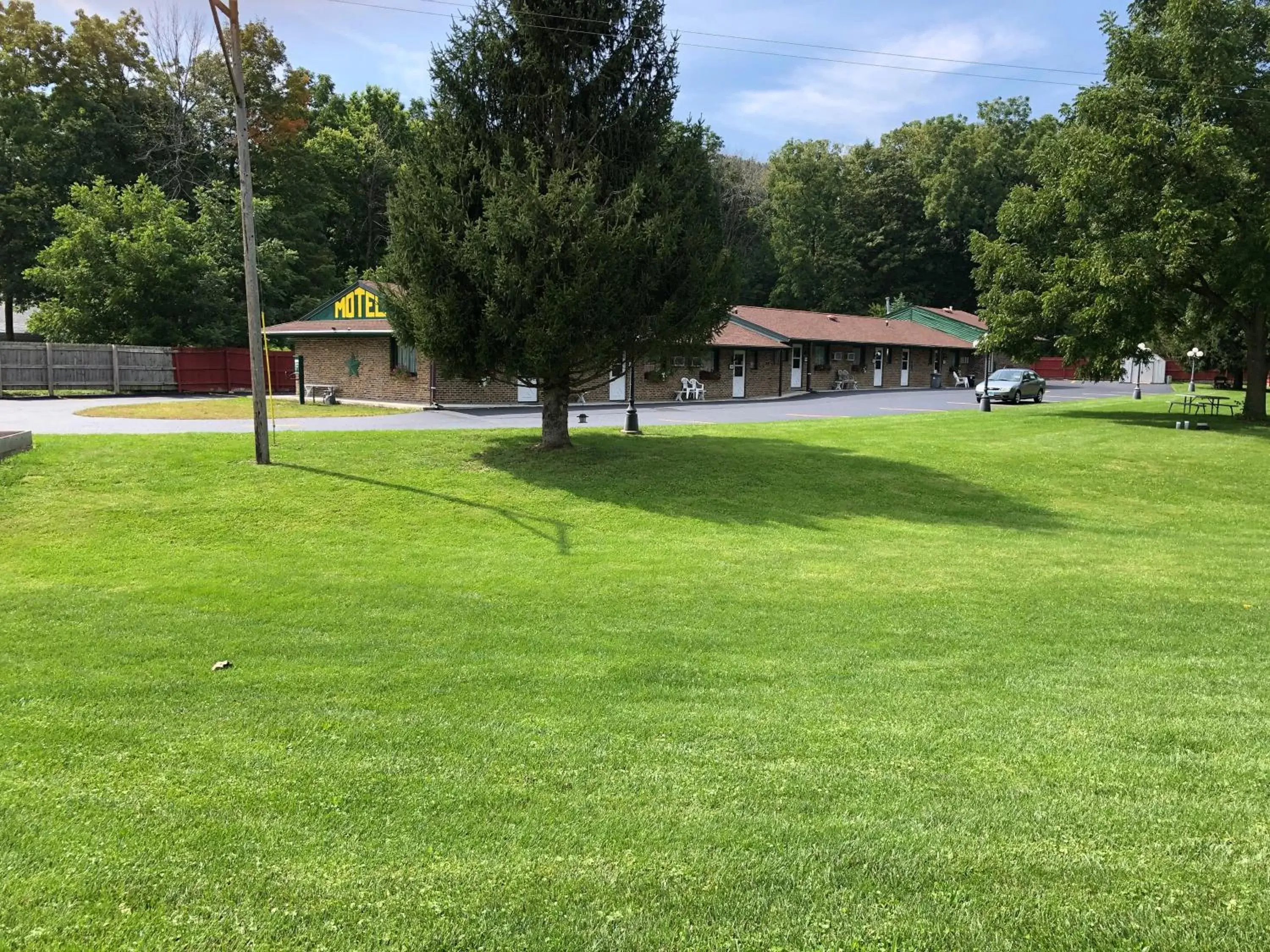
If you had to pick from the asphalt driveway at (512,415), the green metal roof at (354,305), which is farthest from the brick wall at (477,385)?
the asphalt driveway at (512,415)

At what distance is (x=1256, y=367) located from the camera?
2470 centimetres

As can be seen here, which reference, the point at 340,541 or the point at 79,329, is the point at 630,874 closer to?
the point at 340,541

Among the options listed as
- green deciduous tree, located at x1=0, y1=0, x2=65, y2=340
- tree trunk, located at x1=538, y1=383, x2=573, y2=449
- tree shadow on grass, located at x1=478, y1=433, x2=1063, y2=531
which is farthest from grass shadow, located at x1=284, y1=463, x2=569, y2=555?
green deciduous tree, located at x1=0, y1=0, x2=65, y2=340

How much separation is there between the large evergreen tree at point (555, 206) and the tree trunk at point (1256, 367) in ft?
58.5

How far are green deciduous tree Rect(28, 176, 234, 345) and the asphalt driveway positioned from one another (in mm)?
5934

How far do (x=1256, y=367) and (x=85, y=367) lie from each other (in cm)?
3899

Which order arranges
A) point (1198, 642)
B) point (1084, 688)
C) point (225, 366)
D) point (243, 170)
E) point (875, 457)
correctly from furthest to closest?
point (225, 366) < point (875, 457) < point (243, 170) < point (1198, 642) < point (1084, 688)

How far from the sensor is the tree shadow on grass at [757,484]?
12.7m

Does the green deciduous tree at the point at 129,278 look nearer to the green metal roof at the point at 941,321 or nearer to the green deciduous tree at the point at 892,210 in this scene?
the green metal roof at the point at 941,321

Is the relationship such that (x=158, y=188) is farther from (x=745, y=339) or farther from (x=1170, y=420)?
(x=1170, y=420)

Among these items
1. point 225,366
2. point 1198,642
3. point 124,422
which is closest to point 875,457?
point 1198,642

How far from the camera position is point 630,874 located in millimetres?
3049

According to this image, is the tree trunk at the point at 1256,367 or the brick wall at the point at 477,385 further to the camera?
the brick wall at the point at 477,385

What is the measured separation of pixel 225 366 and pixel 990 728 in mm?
36995
